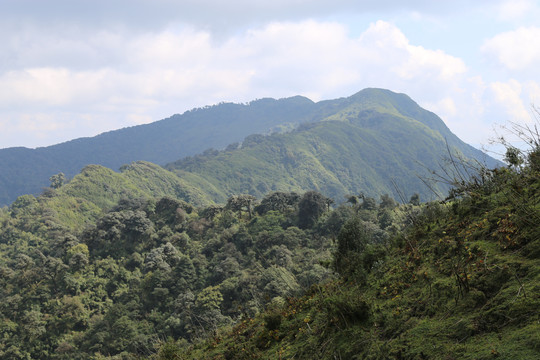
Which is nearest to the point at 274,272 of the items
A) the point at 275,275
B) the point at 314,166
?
the point at 275,275

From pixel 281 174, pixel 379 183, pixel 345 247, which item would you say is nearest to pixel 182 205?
pixel 345 247

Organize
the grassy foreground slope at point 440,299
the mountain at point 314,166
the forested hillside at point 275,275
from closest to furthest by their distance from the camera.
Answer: the grassy foreground slope at point 440,299 → the forested hillside at point 275,275 → the mountain at point 314,166

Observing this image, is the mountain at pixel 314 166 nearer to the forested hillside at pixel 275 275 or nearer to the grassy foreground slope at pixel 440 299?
the forested hillside at pixel 275 275

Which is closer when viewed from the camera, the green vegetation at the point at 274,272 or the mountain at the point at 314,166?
the green vegetation at the point at 274,272

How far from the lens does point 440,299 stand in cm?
465

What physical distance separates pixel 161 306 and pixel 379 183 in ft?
454

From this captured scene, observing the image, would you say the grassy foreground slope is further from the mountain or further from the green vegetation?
the mountain

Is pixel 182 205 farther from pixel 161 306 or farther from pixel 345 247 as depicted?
pixel 345 247

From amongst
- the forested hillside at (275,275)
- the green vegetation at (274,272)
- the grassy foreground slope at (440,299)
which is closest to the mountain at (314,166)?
the green vegetation at (274,272)

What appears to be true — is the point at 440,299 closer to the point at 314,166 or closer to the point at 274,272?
the point at 274,272

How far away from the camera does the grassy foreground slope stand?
377 centimetres

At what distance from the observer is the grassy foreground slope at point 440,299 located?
3.77m

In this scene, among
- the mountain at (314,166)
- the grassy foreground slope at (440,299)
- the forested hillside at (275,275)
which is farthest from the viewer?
the mountain at (314,166)

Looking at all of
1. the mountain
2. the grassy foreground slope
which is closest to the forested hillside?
the grassy foreground slope
